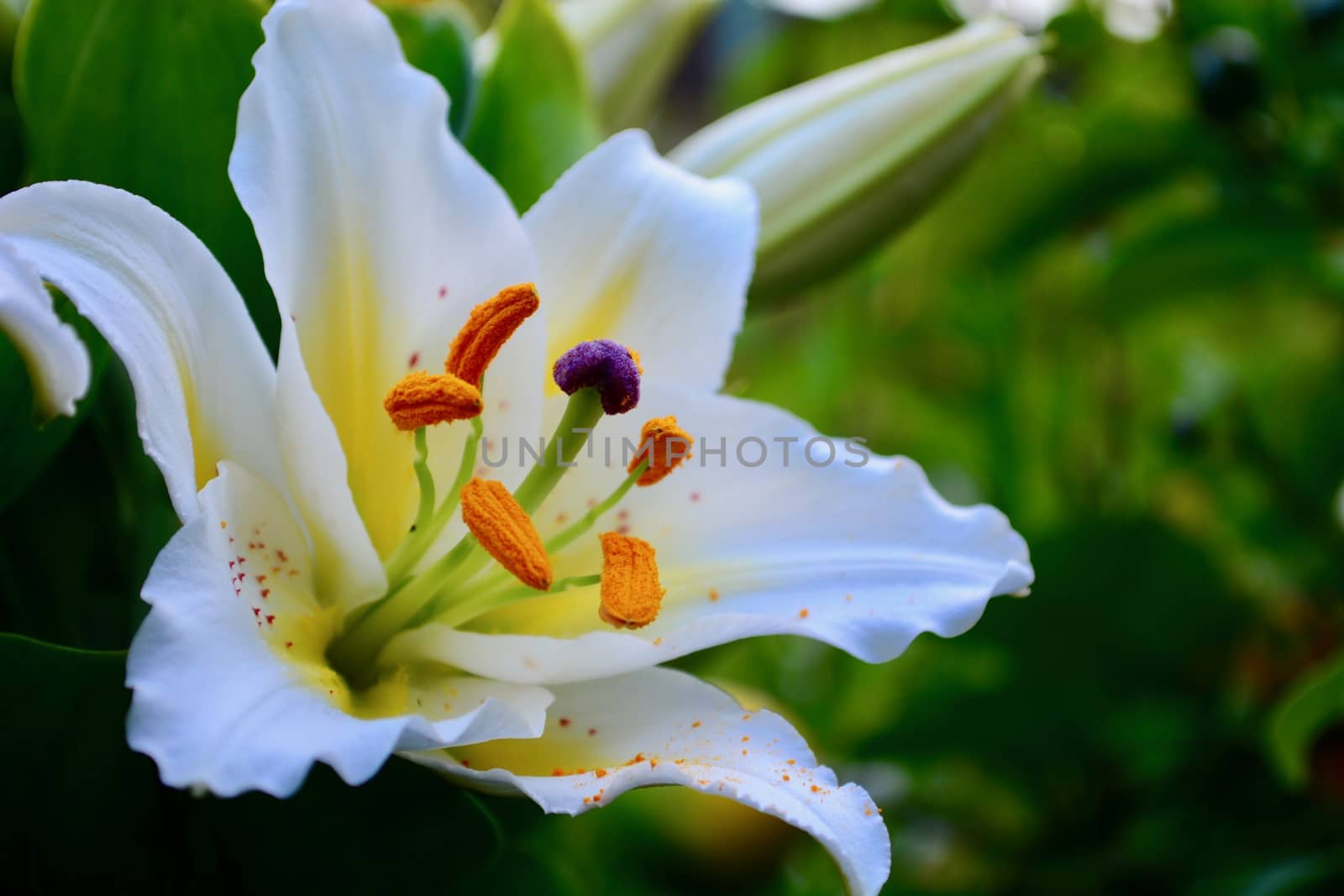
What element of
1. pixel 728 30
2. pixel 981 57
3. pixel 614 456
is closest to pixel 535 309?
pixel 614 456

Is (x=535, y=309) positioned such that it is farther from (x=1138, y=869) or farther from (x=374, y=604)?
(x=1138, y=869)

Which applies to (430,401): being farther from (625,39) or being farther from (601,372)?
(625,39)

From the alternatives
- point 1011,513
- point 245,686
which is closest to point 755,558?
point 245,686

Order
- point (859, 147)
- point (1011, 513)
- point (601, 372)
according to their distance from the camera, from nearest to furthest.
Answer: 1. point (601, 372)
2. point (859, 147)
3. point (1011, 513)

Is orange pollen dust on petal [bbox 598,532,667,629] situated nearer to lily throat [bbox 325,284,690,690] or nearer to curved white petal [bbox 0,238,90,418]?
lily throat [bbox 325,284,690,690]

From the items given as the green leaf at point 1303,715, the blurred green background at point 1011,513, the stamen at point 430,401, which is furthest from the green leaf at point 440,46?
the green leaf at point 1303,715

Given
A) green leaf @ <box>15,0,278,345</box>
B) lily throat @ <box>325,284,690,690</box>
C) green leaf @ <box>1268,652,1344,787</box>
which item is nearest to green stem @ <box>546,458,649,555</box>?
lily throat @ <box>325,284,690,690</box>
